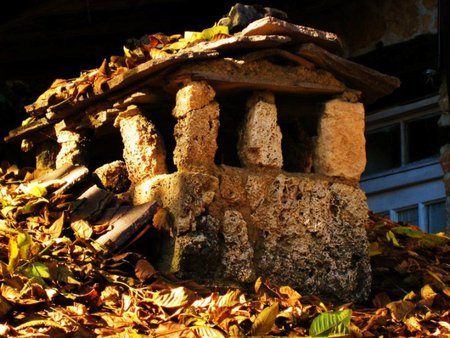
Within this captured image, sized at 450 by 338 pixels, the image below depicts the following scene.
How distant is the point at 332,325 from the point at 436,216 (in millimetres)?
4206

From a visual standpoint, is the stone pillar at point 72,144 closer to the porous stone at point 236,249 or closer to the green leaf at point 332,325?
the porous stone at point 236,249

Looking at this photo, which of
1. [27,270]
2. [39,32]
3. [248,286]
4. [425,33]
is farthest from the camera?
[425,33]

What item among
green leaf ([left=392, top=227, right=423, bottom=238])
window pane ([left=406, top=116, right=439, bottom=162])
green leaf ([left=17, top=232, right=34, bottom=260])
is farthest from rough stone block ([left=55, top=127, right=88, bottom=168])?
window pane ([left=406, top=116, right=439, bottom=162])

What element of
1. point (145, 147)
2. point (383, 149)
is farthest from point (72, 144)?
point (383, 149)

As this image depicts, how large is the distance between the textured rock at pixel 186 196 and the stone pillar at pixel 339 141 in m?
0.59

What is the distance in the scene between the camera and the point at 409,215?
9.11 m

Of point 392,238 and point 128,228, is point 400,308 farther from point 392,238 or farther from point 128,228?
point 128,228

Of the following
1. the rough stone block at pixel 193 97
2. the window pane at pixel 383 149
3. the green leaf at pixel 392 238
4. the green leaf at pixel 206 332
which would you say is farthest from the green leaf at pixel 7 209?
the window pane at pixel 383 149

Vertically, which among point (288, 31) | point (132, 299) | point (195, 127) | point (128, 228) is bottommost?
point (132, 299)

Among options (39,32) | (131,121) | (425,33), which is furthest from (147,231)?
(425,33)

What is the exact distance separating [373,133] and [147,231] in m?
4.29

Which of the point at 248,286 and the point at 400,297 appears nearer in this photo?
the point at 248,286

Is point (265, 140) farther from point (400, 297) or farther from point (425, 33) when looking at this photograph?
point (425, 33)

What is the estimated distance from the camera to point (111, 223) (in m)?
5.45
